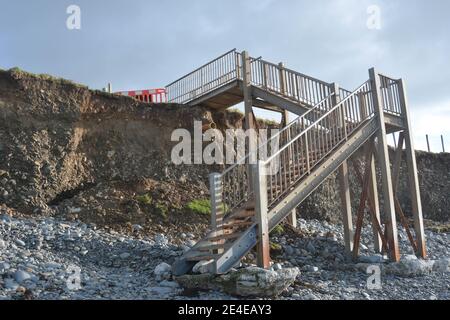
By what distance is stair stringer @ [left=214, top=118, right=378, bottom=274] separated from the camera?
8281mm

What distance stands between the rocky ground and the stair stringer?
0.70 meters

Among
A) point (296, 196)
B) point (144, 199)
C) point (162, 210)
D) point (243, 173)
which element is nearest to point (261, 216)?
point (296, 196)

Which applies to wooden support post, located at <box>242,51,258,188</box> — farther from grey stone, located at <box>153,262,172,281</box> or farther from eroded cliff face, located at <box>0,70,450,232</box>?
grey stone, located at <box>153,262,172,281</box>

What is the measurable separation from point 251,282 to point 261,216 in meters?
1.45

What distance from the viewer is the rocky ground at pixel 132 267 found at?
7.77 m

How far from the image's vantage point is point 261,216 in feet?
28.7

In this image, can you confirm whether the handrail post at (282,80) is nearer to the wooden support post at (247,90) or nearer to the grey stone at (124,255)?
the wooden support post at (247,90)

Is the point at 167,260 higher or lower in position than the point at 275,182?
lower

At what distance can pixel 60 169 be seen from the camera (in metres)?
14.5

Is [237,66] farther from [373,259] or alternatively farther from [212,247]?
[212,247]
